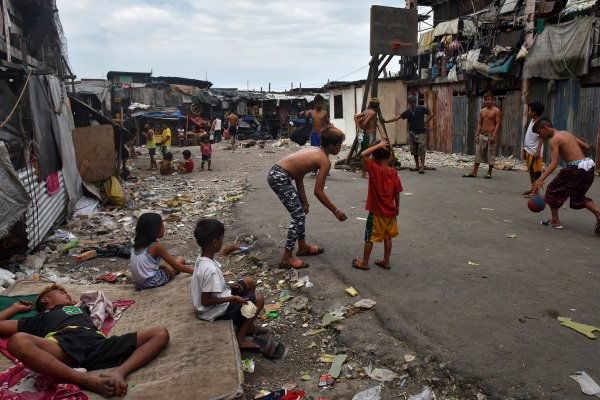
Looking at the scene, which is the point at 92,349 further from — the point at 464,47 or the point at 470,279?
the point at 464,47

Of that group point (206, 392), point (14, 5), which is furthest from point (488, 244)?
point (14, 5)

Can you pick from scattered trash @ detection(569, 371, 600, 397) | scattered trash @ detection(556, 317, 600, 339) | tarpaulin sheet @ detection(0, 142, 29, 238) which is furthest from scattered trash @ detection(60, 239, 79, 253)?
scattered trash @ detection(569, 371, 600, 397)

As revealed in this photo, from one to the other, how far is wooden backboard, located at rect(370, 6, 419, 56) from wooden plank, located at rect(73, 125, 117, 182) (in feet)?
22.8

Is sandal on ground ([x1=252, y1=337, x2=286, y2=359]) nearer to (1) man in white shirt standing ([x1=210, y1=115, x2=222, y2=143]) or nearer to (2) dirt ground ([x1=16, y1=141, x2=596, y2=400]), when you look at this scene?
(2) dirt ground ([x1=16, y1=141, x2=596, y2=400])

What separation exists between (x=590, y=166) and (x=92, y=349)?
222 inches

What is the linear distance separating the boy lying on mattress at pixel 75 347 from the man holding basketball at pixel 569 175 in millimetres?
4904

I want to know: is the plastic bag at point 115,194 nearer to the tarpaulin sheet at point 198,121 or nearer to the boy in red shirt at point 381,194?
the boy in red shirt at point 381,194

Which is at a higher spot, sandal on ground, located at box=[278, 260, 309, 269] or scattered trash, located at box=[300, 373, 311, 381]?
sandal on ground, located at box=[278, 260, 309, 269]

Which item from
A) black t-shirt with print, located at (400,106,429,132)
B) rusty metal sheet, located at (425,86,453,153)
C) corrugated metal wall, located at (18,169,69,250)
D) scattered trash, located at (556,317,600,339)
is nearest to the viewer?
scattered trash, located at (556,317,600,339)

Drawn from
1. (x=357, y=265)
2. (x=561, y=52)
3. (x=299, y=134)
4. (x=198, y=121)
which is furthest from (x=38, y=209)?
(x=198, y=121)

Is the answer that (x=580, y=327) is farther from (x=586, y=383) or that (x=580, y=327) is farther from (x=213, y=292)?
(x=213, y=292)

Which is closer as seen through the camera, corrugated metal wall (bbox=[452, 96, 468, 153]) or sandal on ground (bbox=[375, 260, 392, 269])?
sandal on ground (bbox=[375, 260, 392, 269])

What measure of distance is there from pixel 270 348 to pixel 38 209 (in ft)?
14.1

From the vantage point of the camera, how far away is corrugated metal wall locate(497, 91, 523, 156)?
14.0 meters
